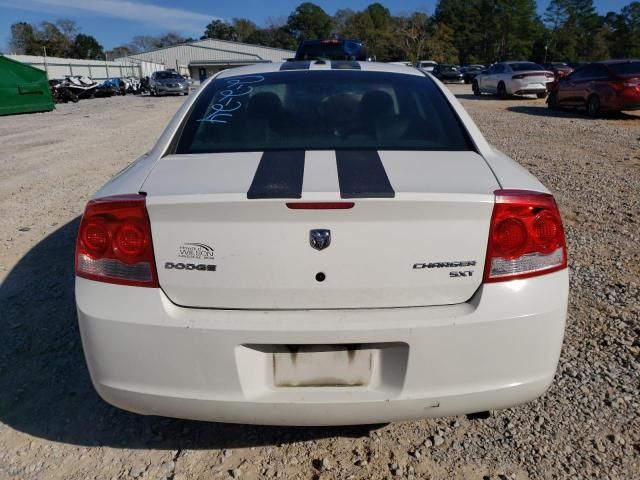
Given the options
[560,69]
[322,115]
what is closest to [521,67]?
[560,69]

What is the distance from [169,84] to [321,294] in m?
33.3

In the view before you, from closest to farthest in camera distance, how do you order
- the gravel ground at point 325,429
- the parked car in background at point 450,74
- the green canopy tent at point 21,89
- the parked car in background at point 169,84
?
the gravel ground at point 325,429 < the green canopy tent at point 21,89 < the parked car in background at point 169,84 < the parked car in background at point 450,74

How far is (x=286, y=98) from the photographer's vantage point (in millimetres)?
2791

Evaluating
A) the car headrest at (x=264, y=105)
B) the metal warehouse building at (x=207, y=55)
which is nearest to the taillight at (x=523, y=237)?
the car headrest at (x=264, y=105)

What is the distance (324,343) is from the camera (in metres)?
1.80

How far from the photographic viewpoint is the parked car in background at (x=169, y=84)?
32.2 metres

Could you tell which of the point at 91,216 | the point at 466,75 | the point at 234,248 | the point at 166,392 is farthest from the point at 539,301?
the point at 466,75

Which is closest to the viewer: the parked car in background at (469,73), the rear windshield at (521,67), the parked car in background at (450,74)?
the rear windshield at (521,67)

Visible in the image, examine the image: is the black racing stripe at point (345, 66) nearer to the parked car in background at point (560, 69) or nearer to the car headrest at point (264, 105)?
the car headrest at point (264, 105)

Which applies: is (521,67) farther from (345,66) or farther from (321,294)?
(321,294)

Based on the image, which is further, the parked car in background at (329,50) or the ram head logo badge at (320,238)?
the parked car in background at (329,50)

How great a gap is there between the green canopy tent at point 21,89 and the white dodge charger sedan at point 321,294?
2123 centimetres

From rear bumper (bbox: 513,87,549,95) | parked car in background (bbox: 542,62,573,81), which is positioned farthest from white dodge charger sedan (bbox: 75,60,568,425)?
parked car in background (bbox: 542,62,573,81)

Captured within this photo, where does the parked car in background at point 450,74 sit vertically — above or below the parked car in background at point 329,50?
below
